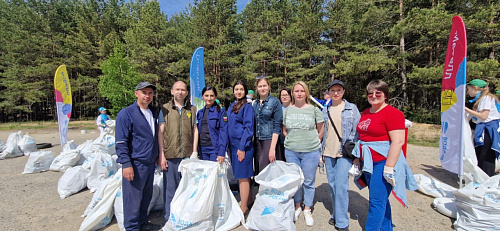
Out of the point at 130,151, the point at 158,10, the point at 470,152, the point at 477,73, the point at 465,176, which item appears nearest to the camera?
the point at 130,151

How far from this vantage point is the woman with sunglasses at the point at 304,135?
257cm

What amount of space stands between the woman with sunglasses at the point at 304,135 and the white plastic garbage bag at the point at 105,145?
4.56m

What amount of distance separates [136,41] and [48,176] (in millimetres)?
17606

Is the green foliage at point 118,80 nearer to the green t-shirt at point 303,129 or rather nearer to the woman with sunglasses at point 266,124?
the woman with sunglasses at point 266,124

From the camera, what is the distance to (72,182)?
11.8ft

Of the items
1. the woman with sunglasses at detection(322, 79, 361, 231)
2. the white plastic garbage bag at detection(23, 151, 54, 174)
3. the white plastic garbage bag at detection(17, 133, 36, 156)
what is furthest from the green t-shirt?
the white plastic garbage bag at detection(17, 133, 36, 156)

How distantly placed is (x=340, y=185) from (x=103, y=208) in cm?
287

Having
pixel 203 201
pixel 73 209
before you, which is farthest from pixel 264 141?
pixel 73 209

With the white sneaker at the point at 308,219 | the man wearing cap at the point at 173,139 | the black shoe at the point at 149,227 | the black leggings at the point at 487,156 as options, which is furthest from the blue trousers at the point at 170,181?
the black leggings at the point at 487,156

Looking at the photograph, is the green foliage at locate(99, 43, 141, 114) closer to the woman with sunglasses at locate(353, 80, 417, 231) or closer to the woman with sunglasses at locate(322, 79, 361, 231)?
the woman with sunglasses at locate(322, 79, 361, 231)

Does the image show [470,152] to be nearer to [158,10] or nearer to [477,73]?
[477,73]

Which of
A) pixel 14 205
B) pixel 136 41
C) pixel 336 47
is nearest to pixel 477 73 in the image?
pixel 336 47

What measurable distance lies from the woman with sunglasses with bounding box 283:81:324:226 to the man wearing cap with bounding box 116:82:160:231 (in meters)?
1.66

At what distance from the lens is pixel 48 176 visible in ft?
15.2
